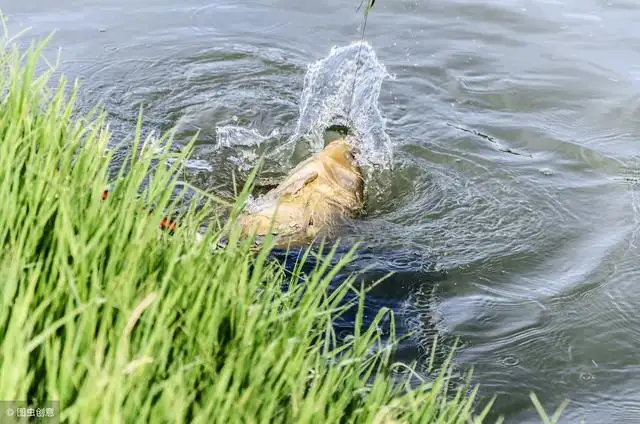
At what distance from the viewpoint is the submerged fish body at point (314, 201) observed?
3988 mm

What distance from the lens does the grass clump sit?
66.2 inches

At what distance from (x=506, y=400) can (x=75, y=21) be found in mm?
5293

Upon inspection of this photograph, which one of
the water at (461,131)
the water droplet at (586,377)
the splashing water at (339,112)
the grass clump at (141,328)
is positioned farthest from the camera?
the splashing water at (339,112)

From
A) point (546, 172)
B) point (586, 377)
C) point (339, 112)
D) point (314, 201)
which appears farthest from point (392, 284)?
point (339, 112)

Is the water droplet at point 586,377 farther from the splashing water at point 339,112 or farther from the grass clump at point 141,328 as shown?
the splashing water at point 339,112

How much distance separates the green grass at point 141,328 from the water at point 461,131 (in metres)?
0.67

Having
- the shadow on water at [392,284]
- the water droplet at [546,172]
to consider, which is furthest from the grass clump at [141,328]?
the water droplet at [546,172]

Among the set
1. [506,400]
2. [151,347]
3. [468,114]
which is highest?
[151,347]

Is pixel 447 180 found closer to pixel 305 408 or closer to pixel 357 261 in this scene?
pixel 357 261

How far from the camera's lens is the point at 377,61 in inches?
260

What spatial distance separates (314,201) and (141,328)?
7.85 ft

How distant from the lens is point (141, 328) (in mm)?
1934

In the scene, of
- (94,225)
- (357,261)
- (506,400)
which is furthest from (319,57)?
(94,225)

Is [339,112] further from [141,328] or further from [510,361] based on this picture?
[141,328]
